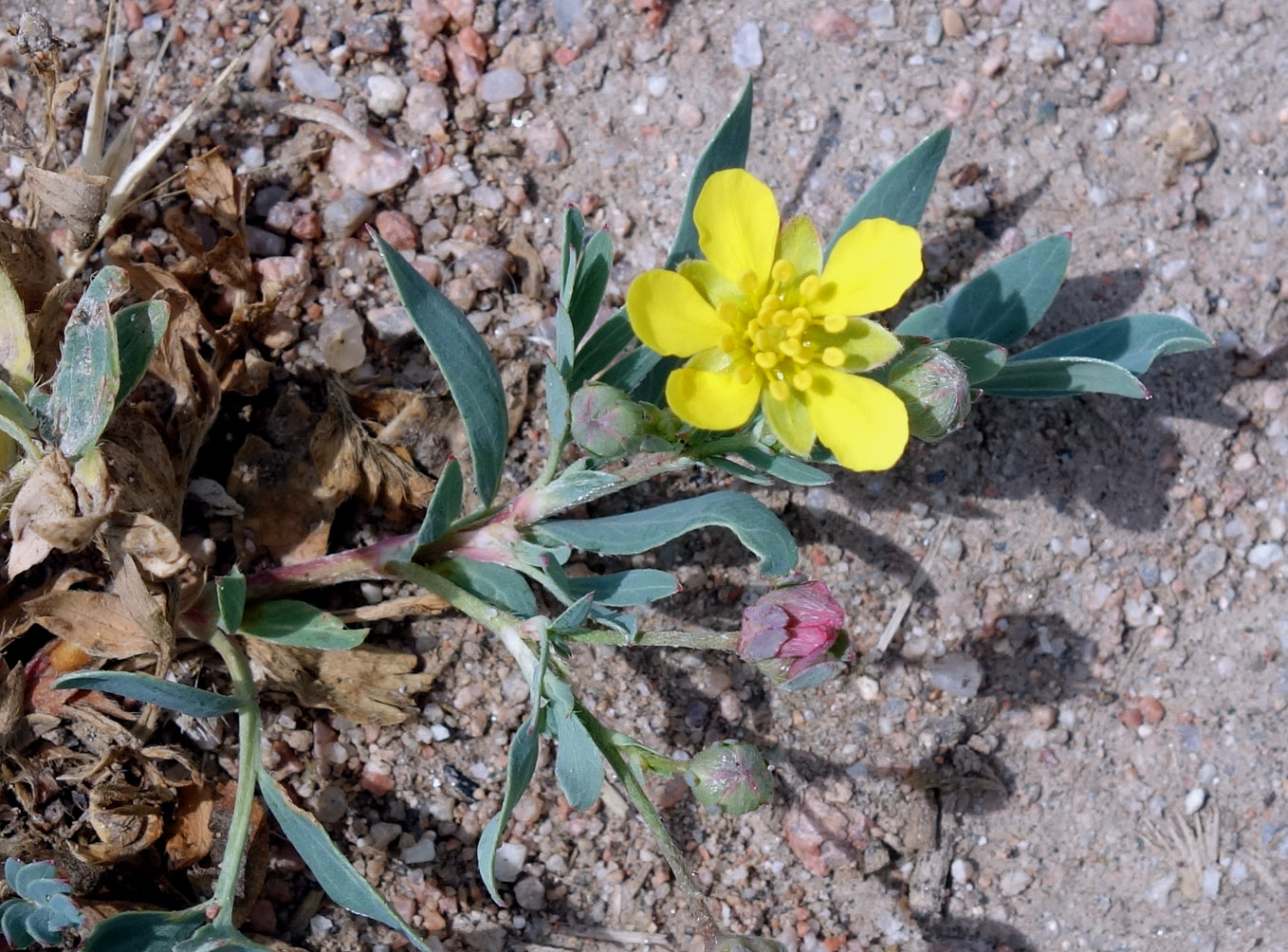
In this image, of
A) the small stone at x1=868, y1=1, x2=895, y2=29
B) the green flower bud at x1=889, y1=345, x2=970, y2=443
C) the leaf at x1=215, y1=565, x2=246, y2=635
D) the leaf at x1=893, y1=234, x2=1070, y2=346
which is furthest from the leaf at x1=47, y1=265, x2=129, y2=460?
the small stone at x1=868, y1=1, x2=895, y2=29

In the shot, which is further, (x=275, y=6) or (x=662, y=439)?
(x=275, y=6)

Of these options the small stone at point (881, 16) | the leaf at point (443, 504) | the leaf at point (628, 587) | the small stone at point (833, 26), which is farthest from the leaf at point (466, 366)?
the small stone at point (881, 16)

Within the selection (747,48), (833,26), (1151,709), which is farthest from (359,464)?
(1151,709)

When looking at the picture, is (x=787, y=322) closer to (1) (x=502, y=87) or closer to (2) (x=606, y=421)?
(2) (x=606, y=421)

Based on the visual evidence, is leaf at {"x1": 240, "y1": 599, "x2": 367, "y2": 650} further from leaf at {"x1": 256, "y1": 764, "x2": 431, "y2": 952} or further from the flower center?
the flower center

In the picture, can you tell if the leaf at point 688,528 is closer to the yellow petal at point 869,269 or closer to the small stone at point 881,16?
the yellow petal at point 869,269

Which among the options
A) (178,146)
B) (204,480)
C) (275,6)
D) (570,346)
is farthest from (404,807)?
(275,6)

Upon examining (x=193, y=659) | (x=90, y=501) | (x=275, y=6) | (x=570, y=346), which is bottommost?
(x=193, y=659)

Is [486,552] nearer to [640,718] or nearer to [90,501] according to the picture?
[640,718]
